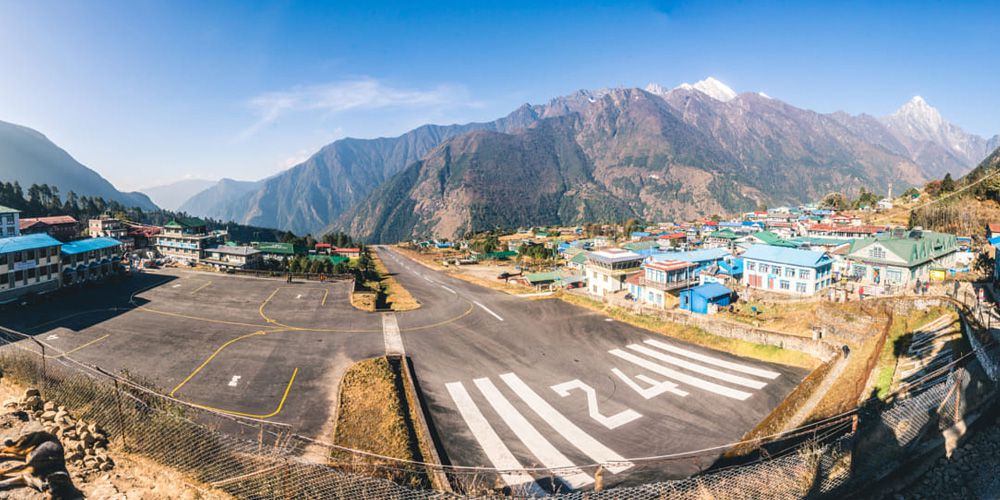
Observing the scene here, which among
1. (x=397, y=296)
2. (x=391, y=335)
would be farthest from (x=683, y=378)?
(x=397, y=296)

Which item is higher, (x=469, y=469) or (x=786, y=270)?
(x=786, y=270)

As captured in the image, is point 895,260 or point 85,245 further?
point 85,245

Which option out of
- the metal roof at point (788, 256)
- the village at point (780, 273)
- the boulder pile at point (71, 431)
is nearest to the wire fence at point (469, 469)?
the boulder pile at point (71, 431)

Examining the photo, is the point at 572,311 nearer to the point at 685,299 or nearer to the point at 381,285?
the point at 685,299

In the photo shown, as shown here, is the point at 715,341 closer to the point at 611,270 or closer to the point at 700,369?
the point at 700,369

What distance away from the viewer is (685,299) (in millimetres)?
42594

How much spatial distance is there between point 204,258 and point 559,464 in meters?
79.6

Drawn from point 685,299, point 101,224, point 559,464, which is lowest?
point 559,464

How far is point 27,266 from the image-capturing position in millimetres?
41656

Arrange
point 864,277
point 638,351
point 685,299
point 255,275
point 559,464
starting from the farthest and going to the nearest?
1. point 255,275
2. point 864,277
3. point 685,299
4. point 638,351
5. point 559,464

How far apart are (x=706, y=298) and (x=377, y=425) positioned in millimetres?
33582

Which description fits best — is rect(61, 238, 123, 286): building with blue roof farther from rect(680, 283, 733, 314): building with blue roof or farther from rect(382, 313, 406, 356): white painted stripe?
rect(680, 283, 733, 314): building with blue roof

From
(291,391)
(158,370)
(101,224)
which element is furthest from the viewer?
(101,224)

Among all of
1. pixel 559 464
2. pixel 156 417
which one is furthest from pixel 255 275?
pixel 559 464
